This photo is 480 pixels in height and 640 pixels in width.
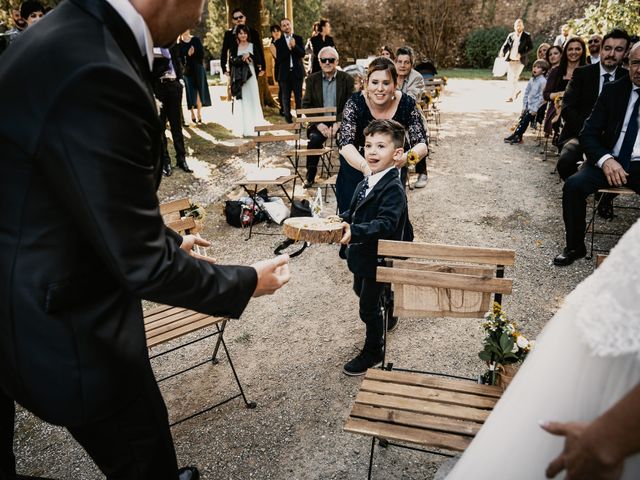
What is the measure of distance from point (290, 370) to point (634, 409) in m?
2.78

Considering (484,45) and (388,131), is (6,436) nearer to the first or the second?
(388,131)

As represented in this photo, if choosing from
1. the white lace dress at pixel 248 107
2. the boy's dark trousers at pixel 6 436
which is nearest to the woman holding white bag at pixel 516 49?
the white lace dress at pixel 248 107

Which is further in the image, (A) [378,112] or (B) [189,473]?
(A) [378,112]

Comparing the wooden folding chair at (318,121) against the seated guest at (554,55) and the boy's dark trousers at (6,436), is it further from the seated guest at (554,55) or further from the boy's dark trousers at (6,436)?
the boy's dark trousers at (6,436)

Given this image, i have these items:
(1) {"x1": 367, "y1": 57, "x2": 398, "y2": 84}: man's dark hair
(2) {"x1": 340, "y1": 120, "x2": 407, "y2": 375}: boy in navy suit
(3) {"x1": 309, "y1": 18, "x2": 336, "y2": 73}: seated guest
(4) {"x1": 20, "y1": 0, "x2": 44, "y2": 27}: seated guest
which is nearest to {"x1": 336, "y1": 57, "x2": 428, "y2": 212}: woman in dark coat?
(1) {"x1": 367, "y1": 57, "x2": 398, "y2": 84}: man's dark hair

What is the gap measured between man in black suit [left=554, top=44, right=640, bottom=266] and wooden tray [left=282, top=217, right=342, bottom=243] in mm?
3414

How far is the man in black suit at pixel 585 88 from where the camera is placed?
19.1ft

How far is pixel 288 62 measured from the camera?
37.3 ft

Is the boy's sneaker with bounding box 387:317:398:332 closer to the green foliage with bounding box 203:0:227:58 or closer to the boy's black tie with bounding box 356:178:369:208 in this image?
the boy's black tie with bounding box 356:178:369:208

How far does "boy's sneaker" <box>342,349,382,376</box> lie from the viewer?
341 centimetres

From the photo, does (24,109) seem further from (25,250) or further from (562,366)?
(562,366)

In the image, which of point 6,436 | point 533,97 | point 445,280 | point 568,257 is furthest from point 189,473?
point 533,97

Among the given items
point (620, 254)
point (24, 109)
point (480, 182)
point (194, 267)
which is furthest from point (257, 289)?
point (480, 182)

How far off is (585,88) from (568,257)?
265cm
